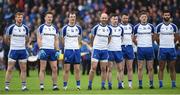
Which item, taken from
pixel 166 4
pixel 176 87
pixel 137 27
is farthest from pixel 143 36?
pixel 166 4

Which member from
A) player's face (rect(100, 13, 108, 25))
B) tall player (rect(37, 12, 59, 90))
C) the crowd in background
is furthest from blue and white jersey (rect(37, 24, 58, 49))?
the crowd in background

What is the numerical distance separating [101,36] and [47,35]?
6.25ft

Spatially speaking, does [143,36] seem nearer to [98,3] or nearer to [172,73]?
[172,73]

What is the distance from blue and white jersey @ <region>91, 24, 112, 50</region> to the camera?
24.5 metres

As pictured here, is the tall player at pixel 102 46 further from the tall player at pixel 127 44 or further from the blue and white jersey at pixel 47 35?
the blue and white jersey at pixel 47 35

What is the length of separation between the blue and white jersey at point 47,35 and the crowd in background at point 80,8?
1372 centimetres

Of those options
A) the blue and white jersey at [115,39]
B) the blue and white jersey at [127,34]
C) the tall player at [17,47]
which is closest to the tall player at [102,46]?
the blue and white jersey at [115,39]

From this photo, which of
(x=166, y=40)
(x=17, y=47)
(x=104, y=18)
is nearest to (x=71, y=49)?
(x=104, y=18)

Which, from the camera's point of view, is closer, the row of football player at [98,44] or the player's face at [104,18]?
the row of football player at [98,44]

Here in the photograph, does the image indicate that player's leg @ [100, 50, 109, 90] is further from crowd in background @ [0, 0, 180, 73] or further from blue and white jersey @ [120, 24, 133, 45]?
crowd in background @ [0, 0, 180, 73]

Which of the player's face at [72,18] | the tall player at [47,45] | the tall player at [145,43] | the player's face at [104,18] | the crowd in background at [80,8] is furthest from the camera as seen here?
the crowd in background at [80,8]

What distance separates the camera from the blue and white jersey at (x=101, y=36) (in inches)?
966

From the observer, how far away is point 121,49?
25203mm

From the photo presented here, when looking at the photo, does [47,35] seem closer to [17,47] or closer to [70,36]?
[70,36]
